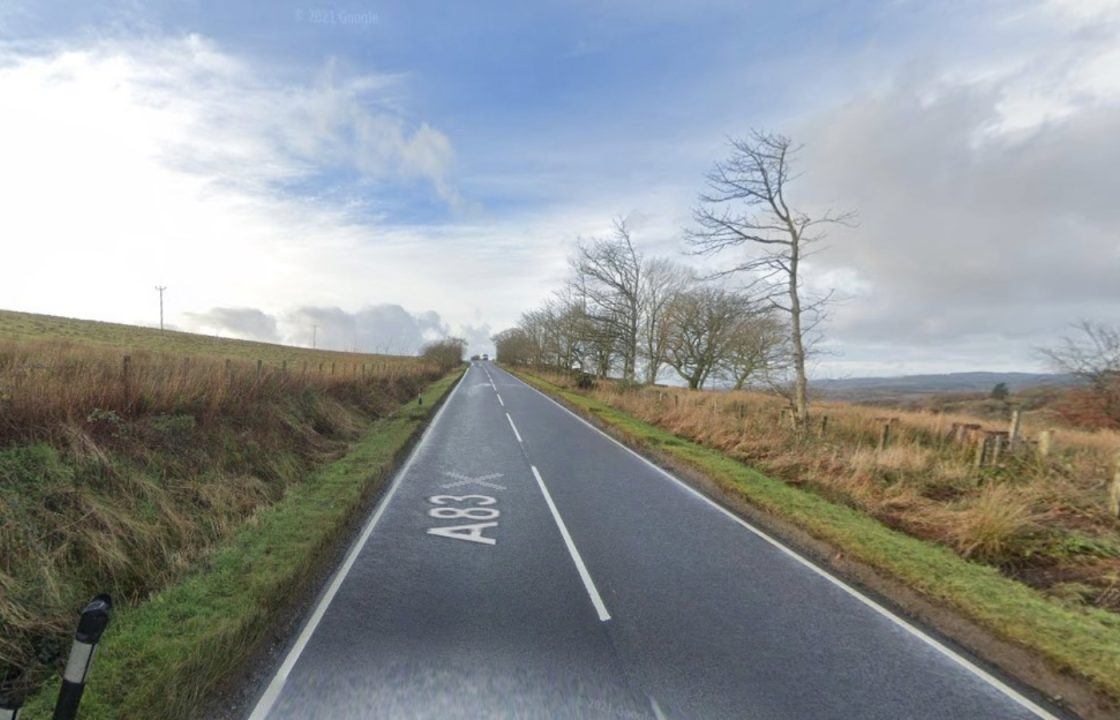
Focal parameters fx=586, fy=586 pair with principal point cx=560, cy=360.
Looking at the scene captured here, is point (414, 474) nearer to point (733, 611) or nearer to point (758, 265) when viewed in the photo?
point (733, 611)

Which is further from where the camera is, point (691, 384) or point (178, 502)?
point (691, 384)

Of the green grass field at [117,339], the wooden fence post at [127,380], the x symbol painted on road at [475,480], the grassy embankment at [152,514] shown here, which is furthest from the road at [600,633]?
the green grass field at [117,339]

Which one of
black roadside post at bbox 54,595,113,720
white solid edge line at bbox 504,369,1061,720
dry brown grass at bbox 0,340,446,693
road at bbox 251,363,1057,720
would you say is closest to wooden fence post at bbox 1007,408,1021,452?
white solid edge line at bbox 504,369,1061,720

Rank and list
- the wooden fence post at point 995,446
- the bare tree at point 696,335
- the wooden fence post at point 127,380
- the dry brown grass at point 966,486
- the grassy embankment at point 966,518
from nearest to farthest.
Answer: the grassy embankment at point 966,518 → the dry brown grass at point 966,486 → the wooden fence post at point 127,380 → the wooden fence post at point 995,446 → the bare tree at point 696,335

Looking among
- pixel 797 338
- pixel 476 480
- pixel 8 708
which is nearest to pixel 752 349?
pixel 797 338

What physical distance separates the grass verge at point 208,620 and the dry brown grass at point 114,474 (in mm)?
493

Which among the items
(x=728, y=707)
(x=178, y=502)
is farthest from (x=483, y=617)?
(x=178, y=502)

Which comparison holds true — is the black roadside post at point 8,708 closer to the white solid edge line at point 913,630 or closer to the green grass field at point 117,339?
the white solid edge line at point 913,630

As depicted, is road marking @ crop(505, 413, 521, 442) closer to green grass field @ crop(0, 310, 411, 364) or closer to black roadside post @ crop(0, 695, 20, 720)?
green grass field @ crop(0, 310, 411, 364)

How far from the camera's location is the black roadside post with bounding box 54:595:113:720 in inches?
96.0

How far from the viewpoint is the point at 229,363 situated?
1256 cm

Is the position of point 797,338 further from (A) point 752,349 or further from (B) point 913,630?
(A) point 752,349

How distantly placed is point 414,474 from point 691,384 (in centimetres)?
3281

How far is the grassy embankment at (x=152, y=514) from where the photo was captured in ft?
13.0
